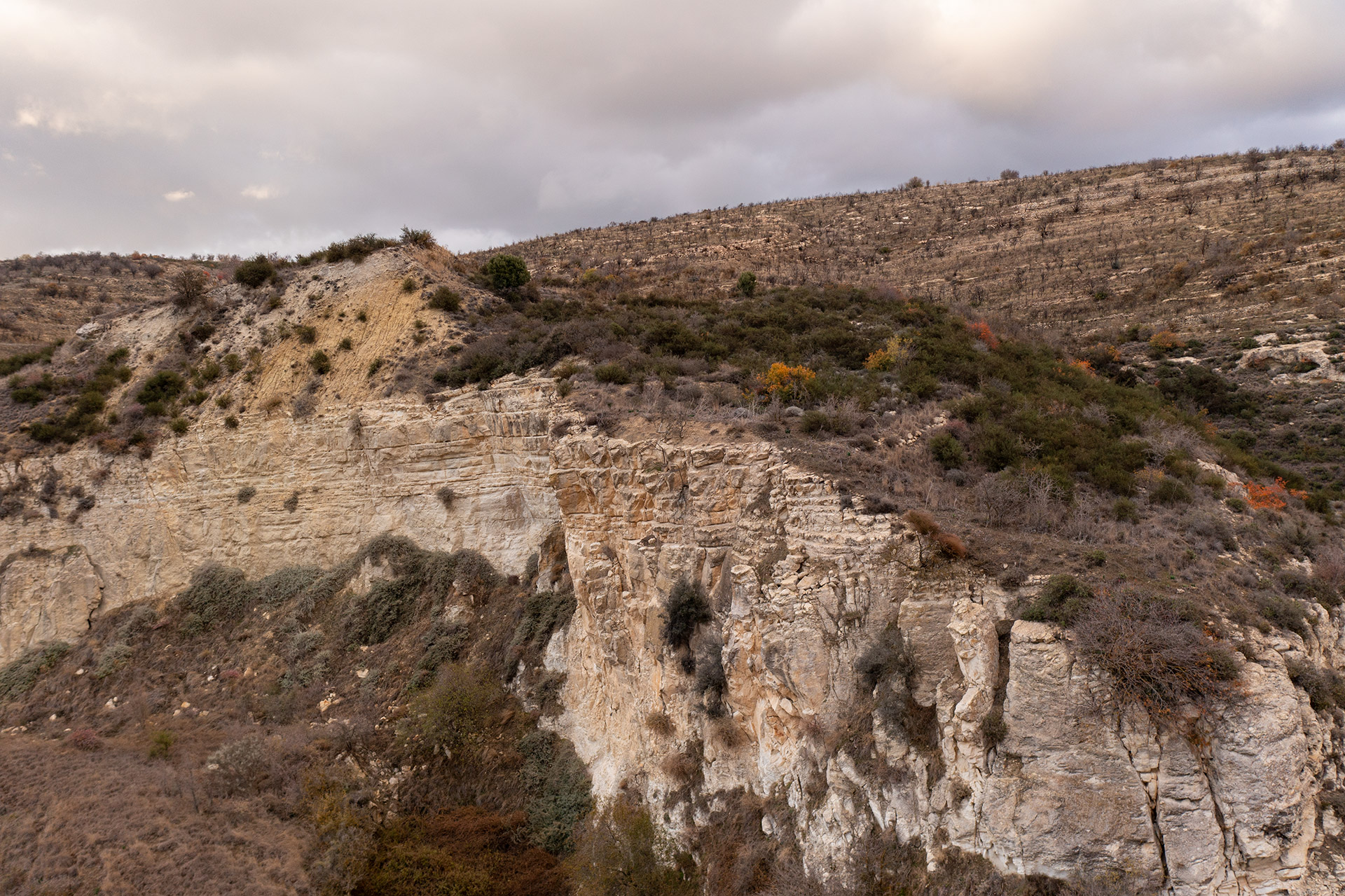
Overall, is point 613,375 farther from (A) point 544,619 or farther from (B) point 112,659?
(B) point 112,659

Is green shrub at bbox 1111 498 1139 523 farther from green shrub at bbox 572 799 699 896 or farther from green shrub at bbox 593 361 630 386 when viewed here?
green shrub at bbox 593 361 630 386

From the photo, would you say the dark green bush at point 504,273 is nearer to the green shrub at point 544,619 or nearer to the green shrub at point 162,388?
the green shrub at point 162,388

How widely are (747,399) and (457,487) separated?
8306mm

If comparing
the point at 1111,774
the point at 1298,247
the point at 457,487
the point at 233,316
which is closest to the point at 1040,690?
the point at 1111,774

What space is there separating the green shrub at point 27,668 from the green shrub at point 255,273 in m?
12.7

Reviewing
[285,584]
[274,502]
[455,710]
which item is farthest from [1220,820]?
[274,502]

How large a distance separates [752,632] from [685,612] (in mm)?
→ 1754

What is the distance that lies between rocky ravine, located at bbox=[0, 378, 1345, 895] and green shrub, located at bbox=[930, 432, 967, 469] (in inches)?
126

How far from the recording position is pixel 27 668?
16656 millimetres

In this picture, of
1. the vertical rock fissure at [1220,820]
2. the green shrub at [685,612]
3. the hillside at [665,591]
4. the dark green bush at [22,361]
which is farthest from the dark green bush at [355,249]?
the vertical rock fissure at [1220,820]

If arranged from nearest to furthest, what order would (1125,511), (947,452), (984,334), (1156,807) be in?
(1156,807), (1125,511), (947,452), (984,334)

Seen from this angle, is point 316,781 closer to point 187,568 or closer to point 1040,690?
point 187,568

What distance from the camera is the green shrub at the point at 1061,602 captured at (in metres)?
7.83

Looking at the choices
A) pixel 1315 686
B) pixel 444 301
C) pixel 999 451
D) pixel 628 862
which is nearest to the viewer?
pixel 1315 686
